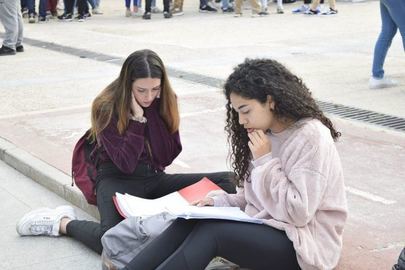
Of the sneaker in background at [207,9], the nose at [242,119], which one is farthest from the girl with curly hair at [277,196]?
the sneaker in background at [207,9]

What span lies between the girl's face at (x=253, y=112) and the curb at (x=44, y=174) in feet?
5.57

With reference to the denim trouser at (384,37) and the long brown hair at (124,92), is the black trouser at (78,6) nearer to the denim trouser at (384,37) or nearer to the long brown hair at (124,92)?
the denim trouser at (384,37)

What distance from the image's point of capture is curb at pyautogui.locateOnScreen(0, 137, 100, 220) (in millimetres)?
5059

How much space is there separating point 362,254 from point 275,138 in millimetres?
791

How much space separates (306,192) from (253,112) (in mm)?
441

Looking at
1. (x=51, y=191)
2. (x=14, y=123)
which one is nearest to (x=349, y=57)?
(x=14, y=123)

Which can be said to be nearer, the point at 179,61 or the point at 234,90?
the point at 234,90

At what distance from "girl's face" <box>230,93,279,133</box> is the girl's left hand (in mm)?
33

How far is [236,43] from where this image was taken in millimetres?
12180

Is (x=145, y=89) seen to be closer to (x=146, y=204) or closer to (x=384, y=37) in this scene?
(x=146, y=204)

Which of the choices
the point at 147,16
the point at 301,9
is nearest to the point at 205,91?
the point at 147,16

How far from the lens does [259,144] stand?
132 inches

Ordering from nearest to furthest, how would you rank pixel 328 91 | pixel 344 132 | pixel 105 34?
1. pixel 344 132
2. pixel 328 91
3. pixel 105 34

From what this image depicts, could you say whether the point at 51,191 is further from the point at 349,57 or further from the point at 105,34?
the point at 105,34
